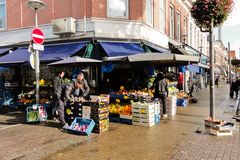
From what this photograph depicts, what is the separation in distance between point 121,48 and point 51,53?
9.89 ft

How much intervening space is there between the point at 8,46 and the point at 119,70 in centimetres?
602

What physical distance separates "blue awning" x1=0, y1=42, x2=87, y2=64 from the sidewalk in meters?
4.22

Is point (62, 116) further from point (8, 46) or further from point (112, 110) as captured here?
point (8, 46)

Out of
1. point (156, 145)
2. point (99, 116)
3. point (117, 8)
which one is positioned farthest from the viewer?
point (117, 8)

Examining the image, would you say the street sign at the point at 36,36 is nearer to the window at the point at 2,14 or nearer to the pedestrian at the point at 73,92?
the pedestrian at the point at 73,92

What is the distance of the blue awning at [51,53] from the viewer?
12.1m

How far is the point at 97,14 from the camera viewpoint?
1312 cm

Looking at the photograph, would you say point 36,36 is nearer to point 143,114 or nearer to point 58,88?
point 58,88

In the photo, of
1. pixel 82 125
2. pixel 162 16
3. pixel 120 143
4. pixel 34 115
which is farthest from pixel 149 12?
pixel 120 143

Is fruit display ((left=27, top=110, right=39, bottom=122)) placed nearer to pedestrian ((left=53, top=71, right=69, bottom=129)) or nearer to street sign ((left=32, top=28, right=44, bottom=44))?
pedestrian ((left=53, top=71, right=69, bottom=129))

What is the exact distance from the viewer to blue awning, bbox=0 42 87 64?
12.1 meters

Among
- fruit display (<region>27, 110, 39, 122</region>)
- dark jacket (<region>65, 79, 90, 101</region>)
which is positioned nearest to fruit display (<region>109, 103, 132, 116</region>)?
dark jacket (<region>65, 79, 90, 101</region>)

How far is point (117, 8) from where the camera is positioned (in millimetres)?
13727

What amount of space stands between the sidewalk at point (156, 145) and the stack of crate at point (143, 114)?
0.29 metres
